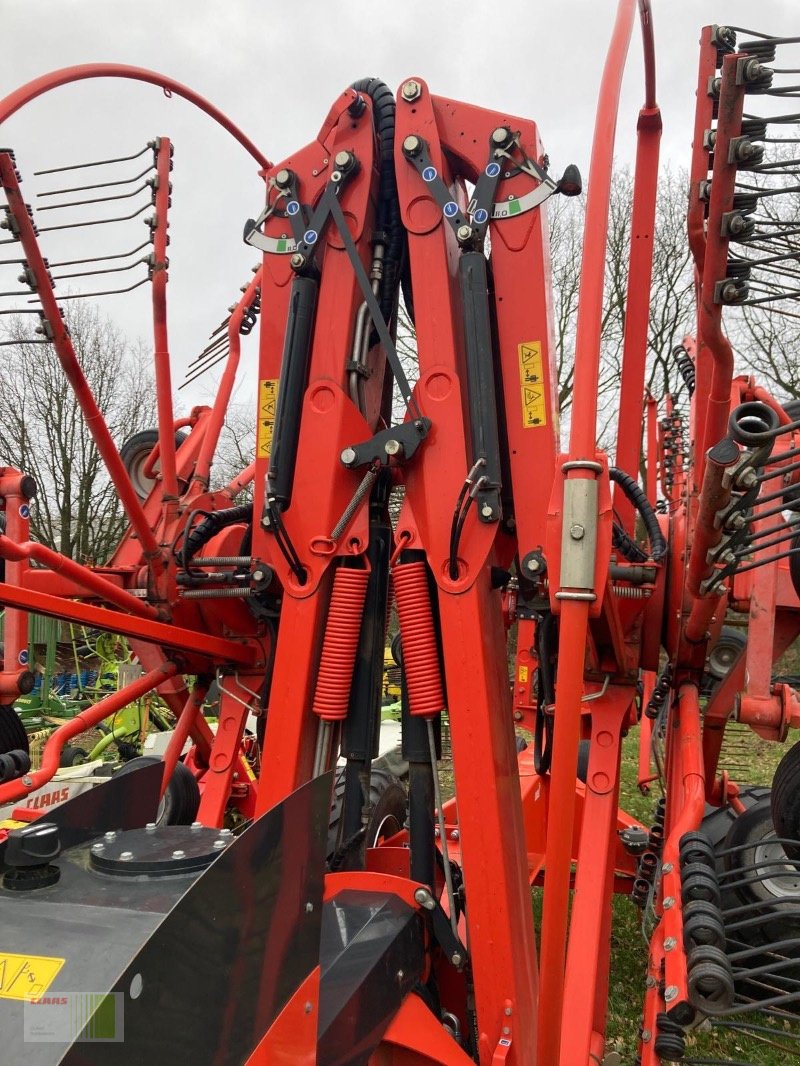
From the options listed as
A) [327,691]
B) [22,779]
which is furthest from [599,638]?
[22,779]

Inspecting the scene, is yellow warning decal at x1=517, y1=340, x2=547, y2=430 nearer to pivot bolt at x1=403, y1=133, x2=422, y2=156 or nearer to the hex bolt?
pivot bolt at x1=403, y1=133, x2=422, y2=156

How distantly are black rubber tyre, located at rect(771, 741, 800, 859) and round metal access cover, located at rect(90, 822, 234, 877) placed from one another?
1445mm

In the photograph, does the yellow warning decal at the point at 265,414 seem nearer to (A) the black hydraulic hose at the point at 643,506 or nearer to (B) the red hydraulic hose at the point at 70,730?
(A) the black hydraulic hose at the point at 643,506

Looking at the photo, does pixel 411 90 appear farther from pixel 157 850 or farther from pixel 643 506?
pixel 157 850

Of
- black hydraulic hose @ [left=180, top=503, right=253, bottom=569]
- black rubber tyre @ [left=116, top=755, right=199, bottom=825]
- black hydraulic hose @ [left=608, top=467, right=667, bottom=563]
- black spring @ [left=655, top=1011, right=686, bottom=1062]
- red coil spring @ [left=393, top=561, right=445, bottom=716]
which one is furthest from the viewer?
black rubber tyre @ [left=116, top=755, right=199, bottom=825]

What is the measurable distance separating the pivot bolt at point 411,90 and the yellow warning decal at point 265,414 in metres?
1.01

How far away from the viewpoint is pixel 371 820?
144 inches

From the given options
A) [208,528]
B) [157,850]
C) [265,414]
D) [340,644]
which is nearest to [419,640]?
[340,644]

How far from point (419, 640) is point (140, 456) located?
336 centimetres

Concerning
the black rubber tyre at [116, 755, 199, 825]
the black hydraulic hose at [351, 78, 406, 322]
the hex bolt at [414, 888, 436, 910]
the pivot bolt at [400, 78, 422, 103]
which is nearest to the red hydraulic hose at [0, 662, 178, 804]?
the black rubber tyre at [116, 755, 199, 825]

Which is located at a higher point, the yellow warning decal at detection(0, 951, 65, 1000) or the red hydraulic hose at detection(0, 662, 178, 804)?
the yellow warning decal at detection(0, 951, 65, 1000)

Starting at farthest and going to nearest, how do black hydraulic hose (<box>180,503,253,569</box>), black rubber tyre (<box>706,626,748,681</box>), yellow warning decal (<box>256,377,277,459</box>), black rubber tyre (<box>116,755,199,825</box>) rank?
black rubber tyre (<box>116,755,199,825</box>) < black rubber tyre (<box>706,626,748,681</box>) < black hydraulic hose (<box>180,503,253,569</box>) < yellow warning decal (<box>256,377,277,459</box>)

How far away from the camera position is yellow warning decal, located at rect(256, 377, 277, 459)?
9.96ft

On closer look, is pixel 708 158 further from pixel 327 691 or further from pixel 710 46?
pixel 327 691
